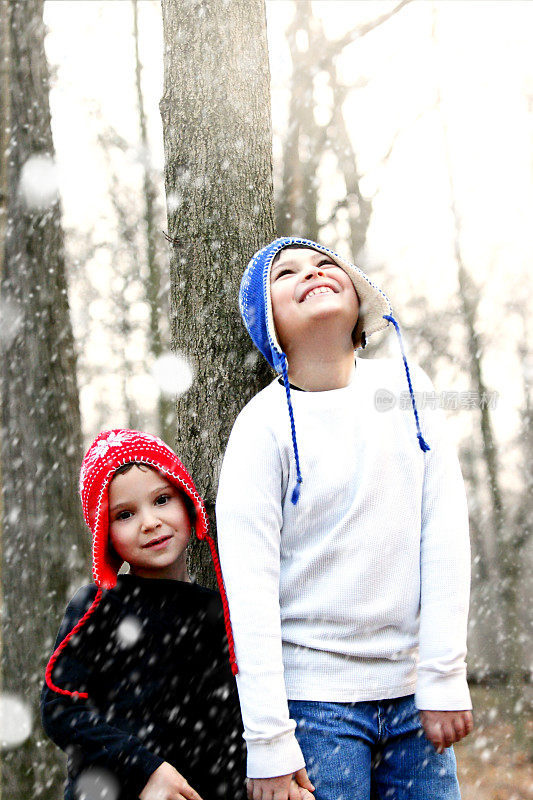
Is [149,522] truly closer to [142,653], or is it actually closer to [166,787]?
[142,653]

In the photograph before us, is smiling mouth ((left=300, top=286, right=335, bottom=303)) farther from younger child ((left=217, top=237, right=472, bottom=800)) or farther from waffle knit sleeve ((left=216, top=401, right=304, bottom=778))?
waffle knit sleeve ((left=216, top=401, right=304, bottom=778))

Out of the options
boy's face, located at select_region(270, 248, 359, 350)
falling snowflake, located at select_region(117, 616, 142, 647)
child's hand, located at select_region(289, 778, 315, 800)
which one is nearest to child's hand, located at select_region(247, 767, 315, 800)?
child's hand, located at select_region(289, 778, 315, 800)

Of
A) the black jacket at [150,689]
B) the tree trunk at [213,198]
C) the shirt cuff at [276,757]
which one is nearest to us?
the shirt cuff at [276,757]

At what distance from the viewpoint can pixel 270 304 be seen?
217cm

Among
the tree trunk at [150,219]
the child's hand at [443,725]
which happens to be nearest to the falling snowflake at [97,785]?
the child's hand at [443,725]

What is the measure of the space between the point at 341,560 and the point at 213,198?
4.89 ft

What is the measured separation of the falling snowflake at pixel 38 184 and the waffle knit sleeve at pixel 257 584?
259 centimetres

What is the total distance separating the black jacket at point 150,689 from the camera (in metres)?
2.00

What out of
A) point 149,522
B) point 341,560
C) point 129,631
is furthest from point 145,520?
point 341,560

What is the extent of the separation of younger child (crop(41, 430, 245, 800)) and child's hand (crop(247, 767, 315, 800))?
21 centimetres

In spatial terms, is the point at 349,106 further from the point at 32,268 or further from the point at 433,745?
the point at 433,745

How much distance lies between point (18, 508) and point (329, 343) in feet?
7.88

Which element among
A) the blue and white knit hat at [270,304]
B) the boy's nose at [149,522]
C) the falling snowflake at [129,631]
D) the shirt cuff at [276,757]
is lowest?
the shirt cuff at [276,757]

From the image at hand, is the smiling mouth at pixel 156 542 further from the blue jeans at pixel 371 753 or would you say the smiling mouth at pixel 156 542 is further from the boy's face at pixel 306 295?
the boy's face at pixel 306 295
